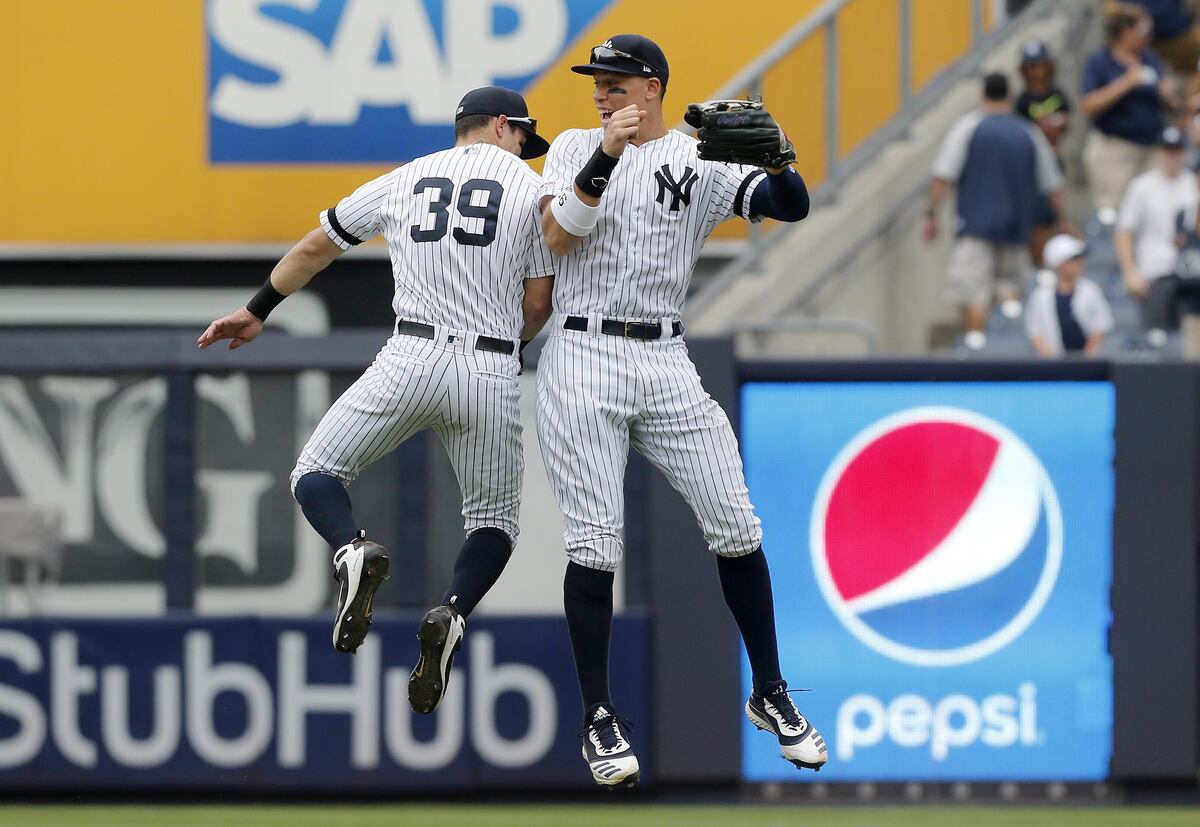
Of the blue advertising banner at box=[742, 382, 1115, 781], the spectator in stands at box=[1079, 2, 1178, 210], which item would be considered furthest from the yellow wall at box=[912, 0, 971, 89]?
the blue advertising banner at box=[742, 382, 1115, 781]

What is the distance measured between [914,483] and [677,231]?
3.38 m

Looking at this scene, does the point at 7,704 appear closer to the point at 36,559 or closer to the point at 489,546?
the point at 36,559

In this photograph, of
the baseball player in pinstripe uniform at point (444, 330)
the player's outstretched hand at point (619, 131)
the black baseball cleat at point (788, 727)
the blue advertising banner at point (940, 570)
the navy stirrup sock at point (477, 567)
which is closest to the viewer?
the player's outstretched hand at point (619, 131)


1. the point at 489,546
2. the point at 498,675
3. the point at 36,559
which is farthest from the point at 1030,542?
the point at 36,559

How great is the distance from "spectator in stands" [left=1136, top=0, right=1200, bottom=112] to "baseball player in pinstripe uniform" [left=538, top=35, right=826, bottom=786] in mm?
7792

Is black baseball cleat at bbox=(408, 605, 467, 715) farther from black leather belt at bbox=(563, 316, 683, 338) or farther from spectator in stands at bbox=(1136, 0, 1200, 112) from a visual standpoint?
spectator in stands at bbox=(1136, 0, 1200, 112)

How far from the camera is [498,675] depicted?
9.25 m

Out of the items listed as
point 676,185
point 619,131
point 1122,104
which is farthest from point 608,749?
point 1122,104

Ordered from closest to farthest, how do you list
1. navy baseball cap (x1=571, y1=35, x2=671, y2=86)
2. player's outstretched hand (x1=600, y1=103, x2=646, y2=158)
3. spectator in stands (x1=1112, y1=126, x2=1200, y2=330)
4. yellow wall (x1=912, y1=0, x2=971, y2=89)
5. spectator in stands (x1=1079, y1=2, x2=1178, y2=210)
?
1. player's outstretched hand (x1=600, y1=103, x2=646, y2=158)
2. navy baseball cap (x1=571, y1=35, x2=671, y2=86)
3. spectator in stands (x1=1112, y1=126, x2=1200, y2=330)
4. yellow wall (x1=912, y1=0, x2=971, y2=89)
5. spectator in stands (x1=1079, y1=2, x2=1178, y2=210)

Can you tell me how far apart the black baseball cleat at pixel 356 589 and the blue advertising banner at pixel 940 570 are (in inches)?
137

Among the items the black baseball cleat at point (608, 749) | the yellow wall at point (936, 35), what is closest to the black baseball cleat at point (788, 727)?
the black baseball cleat at point (608, 749)

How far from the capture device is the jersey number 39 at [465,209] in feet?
20.0

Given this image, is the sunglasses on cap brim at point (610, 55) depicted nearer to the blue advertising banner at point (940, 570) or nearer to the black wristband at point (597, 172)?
the black wristband at point (597, 172)

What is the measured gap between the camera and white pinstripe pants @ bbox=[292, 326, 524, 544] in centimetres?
616
